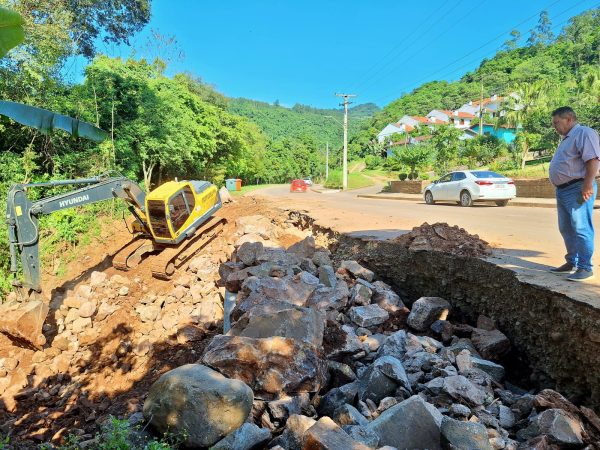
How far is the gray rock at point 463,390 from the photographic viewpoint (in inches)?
139

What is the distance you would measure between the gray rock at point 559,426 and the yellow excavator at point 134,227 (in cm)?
705

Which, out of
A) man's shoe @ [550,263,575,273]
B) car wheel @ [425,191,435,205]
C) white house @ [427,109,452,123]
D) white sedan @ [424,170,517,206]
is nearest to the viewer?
man's shoe @ [550,263,575,273]

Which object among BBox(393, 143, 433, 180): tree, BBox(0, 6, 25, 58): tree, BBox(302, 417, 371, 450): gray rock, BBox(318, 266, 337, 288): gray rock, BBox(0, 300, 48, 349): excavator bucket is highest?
BBox(393, 143, 433, 180): tree

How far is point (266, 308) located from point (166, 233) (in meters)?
5.28

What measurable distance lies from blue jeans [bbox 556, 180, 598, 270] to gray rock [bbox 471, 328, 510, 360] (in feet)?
3.68

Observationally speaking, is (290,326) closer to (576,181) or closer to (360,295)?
(360,295)

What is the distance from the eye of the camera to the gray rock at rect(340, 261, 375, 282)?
6782 millimetres

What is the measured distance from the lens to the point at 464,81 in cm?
11325

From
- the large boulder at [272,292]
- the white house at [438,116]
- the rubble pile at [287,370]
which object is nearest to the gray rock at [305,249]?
the rubble pile at [287,370]

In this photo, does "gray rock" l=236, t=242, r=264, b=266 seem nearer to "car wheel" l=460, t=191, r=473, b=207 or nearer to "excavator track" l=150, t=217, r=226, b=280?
"excavator track" l=150, t=217, r=226, b=280

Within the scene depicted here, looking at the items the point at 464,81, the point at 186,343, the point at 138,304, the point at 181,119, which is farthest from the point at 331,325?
the point at 464,81

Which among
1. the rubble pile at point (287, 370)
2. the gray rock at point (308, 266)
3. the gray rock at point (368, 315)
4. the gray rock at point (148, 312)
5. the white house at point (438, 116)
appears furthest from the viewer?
the white house at point (438, 116)

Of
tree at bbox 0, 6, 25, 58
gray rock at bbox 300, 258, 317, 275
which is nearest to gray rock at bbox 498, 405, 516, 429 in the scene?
gray rock at bbox 300, 258, 317, 275

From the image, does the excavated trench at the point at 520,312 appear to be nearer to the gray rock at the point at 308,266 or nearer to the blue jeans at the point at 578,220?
the blue jeans at the point at 578,220
